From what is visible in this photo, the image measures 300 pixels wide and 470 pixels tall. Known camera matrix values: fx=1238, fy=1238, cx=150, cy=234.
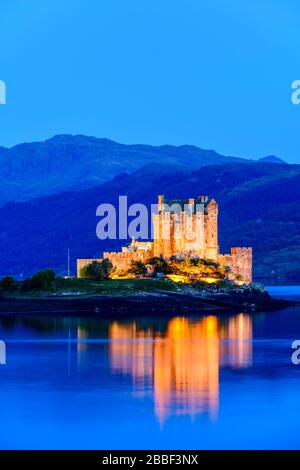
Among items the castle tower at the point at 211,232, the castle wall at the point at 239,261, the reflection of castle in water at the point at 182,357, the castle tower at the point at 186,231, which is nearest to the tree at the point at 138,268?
the castle tower at the point at 186,231

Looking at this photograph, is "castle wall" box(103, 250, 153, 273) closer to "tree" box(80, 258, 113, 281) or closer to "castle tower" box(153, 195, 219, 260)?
"tree" box(80, 258, 113, 281)

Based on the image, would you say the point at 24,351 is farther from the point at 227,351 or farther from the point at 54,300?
the point at 54,300

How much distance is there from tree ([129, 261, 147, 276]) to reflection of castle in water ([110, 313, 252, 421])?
2074 centimetres

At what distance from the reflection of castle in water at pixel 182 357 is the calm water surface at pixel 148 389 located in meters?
0.05

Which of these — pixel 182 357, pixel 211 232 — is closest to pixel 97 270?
pixel 211 232

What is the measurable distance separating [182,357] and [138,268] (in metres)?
53.6

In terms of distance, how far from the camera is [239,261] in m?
129

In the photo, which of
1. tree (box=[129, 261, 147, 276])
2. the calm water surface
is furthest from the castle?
the calm water surface

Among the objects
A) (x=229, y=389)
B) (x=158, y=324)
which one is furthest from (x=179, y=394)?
(x=158, y=324)

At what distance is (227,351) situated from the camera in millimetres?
72750

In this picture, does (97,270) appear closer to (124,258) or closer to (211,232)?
(124,258)

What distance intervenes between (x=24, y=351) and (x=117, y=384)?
673 inches

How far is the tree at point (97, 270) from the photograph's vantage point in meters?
119

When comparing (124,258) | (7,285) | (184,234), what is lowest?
(7,285)
